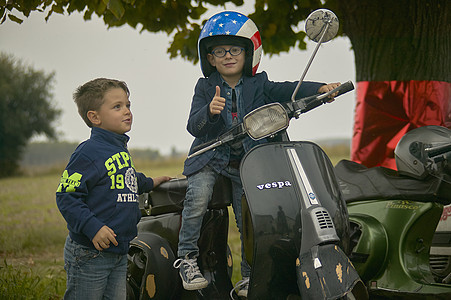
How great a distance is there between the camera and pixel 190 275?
10.1 feet

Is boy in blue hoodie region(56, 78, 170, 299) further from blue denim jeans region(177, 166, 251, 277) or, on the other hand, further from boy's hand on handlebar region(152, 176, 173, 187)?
boy's hand on handlebar region(152, 176, 173, 187)

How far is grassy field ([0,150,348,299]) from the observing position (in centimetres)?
437

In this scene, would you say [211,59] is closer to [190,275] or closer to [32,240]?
[190,275]

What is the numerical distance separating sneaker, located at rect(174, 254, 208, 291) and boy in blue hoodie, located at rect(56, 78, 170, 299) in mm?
379

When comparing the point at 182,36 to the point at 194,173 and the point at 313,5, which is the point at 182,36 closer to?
the point at 313,5

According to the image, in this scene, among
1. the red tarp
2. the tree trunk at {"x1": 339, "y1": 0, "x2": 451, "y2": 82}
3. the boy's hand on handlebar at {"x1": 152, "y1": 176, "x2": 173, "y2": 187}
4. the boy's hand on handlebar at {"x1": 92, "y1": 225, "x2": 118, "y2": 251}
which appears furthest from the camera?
the tree trunk at {"x1": 339, "y1": 0, "x2": 451, "y2": 82}

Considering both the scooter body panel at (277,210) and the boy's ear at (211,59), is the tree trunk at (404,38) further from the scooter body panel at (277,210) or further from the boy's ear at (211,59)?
the scooter body panel at (277,210)

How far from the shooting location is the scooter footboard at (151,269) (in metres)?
3.27

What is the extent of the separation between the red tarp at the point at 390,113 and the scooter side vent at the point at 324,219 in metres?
2.70

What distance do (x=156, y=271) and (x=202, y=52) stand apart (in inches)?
50.8

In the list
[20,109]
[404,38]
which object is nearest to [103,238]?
[404,38]

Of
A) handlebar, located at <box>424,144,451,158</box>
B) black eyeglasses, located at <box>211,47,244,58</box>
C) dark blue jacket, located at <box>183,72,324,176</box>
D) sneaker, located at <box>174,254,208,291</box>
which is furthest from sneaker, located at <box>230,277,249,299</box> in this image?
handlebar, located at <box>424,144,451,158</box>

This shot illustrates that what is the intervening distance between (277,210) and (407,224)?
3.62ft

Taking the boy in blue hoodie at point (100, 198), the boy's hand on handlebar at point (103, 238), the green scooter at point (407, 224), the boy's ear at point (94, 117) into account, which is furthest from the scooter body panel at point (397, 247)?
the boy's ear at point (94, 117)
